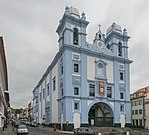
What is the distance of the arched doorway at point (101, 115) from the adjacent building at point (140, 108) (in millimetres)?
20626

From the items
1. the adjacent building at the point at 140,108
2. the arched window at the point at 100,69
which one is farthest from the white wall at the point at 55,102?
the adjacent building at the point at 140,108

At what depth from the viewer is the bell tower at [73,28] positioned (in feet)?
177

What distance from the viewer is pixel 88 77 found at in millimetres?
55219

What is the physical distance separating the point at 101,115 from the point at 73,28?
20.3 meters

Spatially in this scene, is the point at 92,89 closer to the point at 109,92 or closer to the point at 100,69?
the point at 109,92

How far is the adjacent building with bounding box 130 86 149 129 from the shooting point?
75438 millimetres

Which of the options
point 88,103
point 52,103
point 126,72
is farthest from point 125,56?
point 52,103

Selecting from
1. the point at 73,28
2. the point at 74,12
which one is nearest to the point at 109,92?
the point at 73,28

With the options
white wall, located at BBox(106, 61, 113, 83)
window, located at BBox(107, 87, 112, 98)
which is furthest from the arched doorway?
white wall, located at BBox(106, 61, 113, 83)

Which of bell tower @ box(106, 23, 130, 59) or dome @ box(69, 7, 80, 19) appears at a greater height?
dome @ box(69, 7, 80, 19)

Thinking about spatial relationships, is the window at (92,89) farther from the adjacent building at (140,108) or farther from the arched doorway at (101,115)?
the adjacent building at (140,108)

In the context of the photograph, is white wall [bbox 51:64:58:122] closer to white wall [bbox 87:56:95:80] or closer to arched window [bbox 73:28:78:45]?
arched window [bbox 73:28:78:45]

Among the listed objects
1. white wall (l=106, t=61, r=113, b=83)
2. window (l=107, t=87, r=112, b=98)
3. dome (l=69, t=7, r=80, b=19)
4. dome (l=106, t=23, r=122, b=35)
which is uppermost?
dome (l=69, t=7, r=80, b=19)

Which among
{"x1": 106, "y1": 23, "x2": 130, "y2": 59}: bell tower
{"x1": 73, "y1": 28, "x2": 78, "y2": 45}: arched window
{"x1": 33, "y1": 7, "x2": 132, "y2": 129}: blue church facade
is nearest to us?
{"x1": 33, "y1": 7, "x2": 132, "y2": 129}: blue church facade
